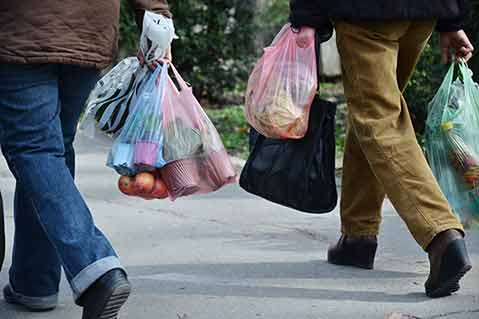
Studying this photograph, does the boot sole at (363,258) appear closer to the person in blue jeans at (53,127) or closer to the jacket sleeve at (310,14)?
the jacket sleeve at (310,14)

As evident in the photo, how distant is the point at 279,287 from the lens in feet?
14.7

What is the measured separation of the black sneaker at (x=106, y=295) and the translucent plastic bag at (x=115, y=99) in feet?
2.33

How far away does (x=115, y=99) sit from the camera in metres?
4.10

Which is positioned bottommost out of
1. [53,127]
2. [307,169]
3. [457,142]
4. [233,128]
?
[233,128]

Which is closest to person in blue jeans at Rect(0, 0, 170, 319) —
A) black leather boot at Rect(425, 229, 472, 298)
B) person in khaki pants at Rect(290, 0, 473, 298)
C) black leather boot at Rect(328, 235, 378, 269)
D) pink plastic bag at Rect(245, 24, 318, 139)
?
pink plastic bag at Rect(245, 24, 318, 139)

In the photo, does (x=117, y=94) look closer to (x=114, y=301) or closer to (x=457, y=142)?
(x=114, y=301)

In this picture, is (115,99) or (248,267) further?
(248,267)

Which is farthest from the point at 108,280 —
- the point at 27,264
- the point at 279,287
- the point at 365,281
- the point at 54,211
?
the point at 365,281

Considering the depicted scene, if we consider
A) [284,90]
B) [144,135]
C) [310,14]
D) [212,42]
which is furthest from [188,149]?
[212,42]

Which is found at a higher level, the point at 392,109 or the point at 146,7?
the point at 146,7

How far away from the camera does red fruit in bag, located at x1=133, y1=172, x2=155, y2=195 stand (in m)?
4.02

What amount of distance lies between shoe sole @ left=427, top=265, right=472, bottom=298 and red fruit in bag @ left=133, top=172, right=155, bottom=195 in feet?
3.83

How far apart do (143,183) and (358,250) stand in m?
1.15

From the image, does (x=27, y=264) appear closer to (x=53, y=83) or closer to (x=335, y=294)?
(x=53, y=83)
